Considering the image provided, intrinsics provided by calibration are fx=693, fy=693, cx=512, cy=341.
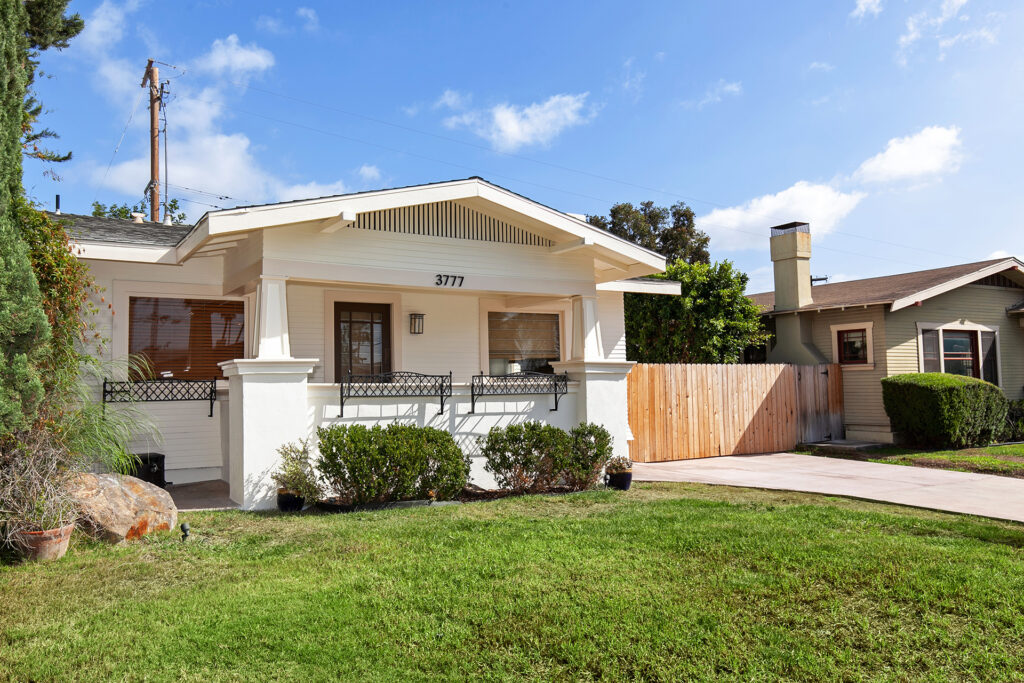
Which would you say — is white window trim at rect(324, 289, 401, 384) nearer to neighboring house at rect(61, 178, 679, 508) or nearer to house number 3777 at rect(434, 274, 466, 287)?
neighboring house at rect(61, 178, 679, 508)

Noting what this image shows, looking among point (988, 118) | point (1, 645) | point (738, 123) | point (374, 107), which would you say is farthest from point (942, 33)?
point (374, 107)

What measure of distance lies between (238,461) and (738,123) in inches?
480

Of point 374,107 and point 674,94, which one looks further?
point 374,107

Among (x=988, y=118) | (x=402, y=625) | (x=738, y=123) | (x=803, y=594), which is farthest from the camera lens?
(x=738, y=123)

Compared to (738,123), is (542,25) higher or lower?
higher

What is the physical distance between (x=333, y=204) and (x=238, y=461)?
3112mm

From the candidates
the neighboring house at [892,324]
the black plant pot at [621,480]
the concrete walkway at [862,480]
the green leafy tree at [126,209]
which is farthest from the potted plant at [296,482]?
the green leafy tree at [126,209]

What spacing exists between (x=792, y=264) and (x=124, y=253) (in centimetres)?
1426

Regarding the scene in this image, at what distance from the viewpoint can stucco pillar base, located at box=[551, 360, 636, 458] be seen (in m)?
9.86

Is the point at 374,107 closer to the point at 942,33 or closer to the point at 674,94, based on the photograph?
the point at 674,94

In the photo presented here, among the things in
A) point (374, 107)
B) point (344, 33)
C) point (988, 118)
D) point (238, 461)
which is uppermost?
point (374, 107)

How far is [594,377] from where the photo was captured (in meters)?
9.91

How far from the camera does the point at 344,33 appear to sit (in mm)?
13617

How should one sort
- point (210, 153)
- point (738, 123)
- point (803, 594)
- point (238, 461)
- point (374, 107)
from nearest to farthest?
point (803, 594)
point (238, 461)
point (738, 123)
point (374, 107)
point (210, 153)
